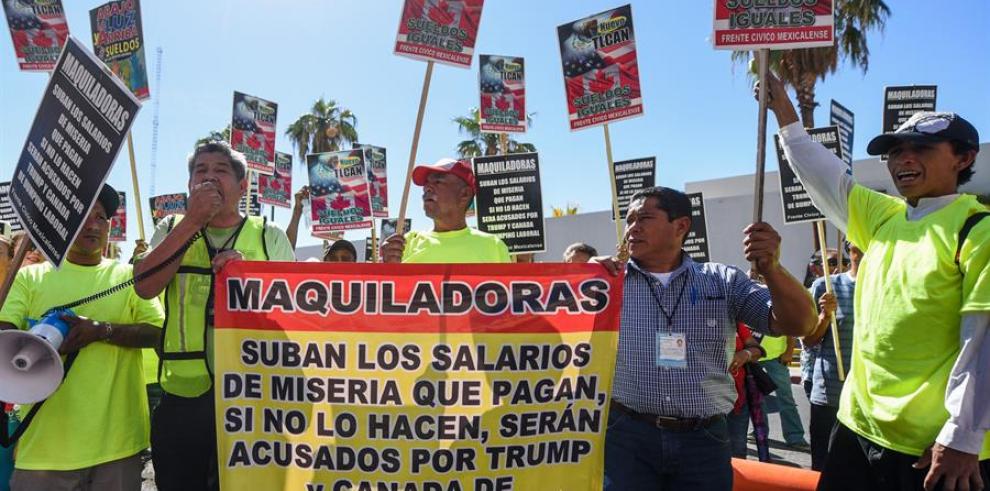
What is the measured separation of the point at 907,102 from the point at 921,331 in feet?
20.0

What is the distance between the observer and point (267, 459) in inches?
99.6

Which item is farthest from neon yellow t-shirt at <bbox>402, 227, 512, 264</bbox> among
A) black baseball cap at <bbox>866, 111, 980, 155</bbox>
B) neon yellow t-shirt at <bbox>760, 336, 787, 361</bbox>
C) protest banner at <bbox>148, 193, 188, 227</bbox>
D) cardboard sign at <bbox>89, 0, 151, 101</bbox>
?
protest banner at <bbox>148, 193, 188, 227</bbox>

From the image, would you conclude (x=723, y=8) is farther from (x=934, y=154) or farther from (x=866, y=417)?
(x=866, y=417)

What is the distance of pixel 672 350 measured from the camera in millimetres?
2768

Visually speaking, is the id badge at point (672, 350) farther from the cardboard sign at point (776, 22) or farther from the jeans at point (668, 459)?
the cardboard sign at point (776, 22)

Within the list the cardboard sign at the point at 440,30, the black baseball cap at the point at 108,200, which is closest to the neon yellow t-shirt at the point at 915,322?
the cardboard sign at the point at 440,30

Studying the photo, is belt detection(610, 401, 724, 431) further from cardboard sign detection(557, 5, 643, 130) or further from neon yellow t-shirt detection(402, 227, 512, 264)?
cardboard sign detection(557, 5, 643, 130)

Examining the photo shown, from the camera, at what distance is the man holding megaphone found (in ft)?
8.46

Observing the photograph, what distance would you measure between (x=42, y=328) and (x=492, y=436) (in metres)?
1.82

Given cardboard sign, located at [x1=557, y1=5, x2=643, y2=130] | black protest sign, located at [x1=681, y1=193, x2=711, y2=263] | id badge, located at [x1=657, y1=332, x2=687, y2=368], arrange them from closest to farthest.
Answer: id badge, located at [x1=657, y1=332, x2=687, y2=368]
cardboard sign, located at [x1=557, y1=5, x2=643, y2=130]
black protest sign, located at [x1=681, y1=193, x2=711, y2=263]

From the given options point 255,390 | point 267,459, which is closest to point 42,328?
point 255,390

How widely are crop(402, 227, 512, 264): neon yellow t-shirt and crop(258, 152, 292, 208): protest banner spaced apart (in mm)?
7334

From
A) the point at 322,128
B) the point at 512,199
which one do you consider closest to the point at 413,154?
the point at 512,199

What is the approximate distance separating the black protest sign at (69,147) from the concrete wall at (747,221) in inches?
678
